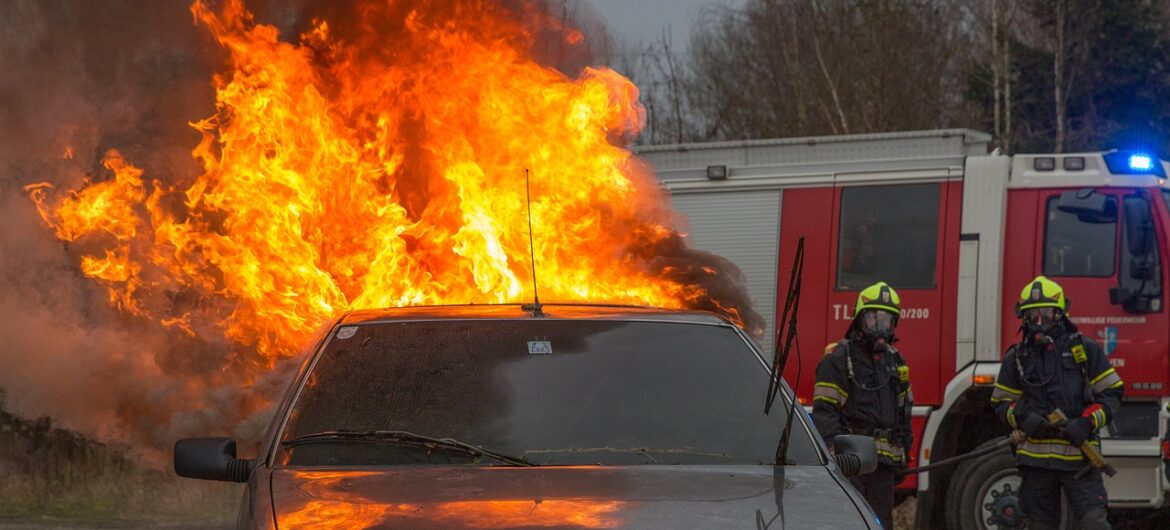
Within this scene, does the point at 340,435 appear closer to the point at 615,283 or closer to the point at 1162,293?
the point at 615,283

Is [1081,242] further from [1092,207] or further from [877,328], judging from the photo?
[877,328]

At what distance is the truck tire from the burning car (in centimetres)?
576

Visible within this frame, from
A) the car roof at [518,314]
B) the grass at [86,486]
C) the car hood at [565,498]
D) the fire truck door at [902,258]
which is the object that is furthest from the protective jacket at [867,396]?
the grass at [86,486]

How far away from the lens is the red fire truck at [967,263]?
10.7 metres

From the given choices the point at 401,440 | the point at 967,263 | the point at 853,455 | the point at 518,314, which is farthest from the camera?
the point at 967,263

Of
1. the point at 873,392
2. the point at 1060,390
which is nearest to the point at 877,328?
the point at 873,392

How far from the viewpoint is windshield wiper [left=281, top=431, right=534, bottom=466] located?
4773mm

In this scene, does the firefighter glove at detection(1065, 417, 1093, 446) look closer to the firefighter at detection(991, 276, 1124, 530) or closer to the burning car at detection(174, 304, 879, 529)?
the firefighter at detection(991, 276, 1124, 530)

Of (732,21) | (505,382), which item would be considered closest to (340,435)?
(505,382)

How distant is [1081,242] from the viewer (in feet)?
36.1

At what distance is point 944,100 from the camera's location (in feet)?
101

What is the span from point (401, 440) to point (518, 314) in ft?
2.79

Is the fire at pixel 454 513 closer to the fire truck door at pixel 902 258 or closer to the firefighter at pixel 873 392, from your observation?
the firefighter at pixel 873 392

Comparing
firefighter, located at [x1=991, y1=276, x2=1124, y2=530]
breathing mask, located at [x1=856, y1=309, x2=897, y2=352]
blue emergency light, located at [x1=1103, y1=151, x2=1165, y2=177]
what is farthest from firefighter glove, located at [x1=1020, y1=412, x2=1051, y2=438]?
blue emergency light, located at [x1=1103, y1=151, x2=1165, y2=177]
